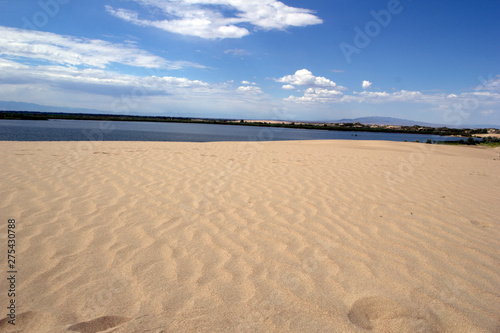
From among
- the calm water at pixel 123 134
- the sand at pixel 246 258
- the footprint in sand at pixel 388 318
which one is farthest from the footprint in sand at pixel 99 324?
the calm water at pixel 123 134

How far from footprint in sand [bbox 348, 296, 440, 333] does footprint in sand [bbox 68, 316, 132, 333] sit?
1.56m

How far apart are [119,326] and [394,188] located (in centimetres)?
530

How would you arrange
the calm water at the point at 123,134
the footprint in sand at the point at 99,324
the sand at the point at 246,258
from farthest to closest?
the calm water at the point at 123,134
the sand at the point at 246,258
the footprint in sand at the point at 99,324

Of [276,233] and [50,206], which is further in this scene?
[50,206]

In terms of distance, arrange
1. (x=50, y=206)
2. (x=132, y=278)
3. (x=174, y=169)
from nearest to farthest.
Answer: (x=132, y=278), (x=50, y=206), (x=174, y=169)

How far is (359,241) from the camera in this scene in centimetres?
313

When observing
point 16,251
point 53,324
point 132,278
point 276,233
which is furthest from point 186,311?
point 16,251

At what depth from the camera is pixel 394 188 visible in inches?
222

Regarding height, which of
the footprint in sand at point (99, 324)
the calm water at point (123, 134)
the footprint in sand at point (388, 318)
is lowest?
the footprint in sand at point (99, 324)

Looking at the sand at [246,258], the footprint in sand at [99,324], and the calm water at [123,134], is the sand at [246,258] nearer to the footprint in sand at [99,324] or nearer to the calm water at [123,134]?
the footprint in sand at [99,324]

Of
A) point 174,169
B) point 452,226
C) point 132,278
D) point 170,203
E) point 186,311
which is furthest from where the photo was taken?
point 174,169

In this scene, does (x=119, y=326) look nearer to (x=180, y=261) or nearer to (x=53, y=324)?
(x=53, y=324)

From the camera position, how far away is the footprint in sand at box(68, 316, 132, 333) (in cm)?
183

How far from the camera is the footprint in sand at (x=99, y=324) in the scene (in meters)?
1.83
